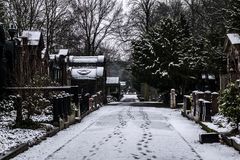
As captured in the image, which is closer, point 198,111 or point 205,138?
point 205,138

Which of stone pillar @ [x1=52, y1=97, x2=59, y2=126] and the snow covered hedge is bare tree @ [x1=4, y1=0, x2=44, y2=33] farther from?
the snow covered hedge

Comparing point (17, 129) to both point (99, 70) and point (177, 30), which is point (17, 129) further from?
point (99, 70)

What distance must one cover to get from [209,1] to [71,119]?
79.6ft

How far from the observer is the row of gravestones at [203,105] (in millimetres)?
21859

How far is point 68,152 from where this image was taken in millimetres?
13453

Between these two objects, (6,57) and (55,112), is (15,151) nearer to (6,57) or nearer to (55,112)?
(55,112)

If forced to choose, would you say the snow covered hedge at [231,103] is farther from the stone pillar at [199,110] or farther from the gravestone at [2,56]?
the gravestone at [2,56]

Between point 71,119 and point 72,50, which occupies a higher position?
point 72,50

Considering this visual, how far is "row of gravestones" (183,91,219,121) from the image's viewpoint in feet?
71.7

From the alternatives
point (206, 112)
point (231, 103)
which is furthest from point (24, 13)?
point (231, 103)

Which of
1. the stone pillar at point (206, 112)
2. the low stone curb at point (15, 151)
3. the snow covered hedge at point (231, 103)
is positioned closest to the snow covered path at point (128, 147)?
the low stone curb at point (15, 151)

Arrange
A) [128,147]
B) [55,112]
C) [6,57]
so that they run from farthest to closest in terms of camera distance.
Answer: [6,57] → [55,112] → [128,147]

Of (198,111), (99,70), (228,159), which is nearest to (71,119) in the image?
(198,111)

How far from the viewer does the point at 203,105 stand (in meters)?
22.6
